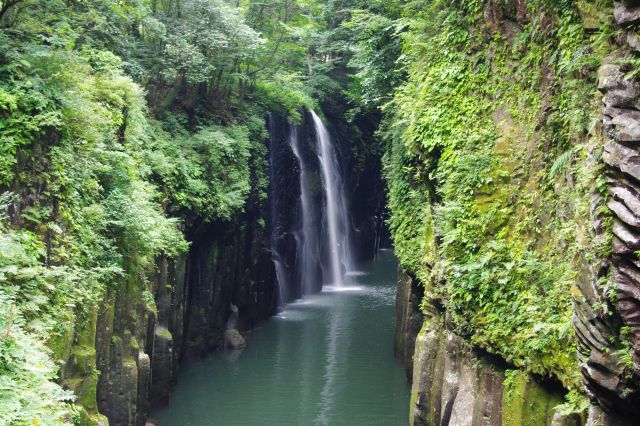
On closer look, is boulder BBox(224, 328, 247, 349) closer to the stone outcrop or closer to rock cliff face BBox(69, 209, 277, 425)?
rock cliff face BBox(69, 209, 277, 425)

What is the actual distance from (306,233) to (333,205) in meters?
3.41

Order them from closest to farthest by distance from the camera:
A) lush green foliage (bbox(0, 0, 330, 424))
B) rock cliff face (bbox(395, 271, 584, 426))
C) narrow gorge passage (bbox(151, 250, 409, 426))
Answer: lush green foliage (bbox(0, 0, 330, 424))
rock cliff face (bbox(395, 271, 584, 426))
narrow gorge passage (bbox(151, 250, 409, 426))

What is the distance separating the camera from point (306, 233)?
105ft

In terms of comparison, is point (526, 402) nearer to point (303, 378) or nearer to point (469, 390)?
point (469, 390)

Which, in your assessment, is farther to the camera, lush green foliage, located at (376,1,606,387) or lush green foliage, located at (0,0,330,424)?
lush green foliage, located at (0,0,330,424)

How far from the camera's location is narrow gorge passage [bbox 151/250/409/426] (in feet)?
56.5

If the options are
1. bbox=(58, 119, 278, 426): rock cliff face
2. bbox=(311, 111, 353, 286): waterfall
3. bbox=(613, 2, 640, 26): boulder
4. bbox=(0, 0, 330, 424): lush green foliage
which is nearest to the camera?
bbox=(613, 2, 640, 26): boulder

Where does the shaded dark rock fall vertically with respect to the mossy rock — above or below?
above

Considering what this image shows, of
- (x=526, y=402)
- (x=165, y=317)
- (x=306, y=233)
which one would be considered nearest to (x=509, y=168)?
(x=526, y=402)

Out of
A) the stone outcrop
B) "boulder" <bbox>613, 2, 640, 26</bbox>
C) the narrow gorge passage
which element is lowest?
the narrow gorge passage

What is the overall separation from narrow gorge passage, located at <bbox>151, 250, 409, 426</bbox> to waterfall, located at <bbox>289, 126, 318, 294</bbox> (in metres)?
Answer: 3.60

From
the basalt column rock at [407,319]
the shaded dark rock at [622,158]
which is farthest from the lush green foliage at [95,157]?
the shaded dark rock at [622,158]

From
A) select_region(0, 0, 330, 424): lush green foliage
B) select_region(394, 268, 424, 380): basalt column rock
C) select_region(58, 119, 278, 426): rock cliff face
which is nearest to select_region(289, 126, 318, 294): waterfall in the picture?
select_region(58, 119, 278, 426): rock cliff face

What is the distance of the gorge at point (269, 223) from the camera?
7.51m
